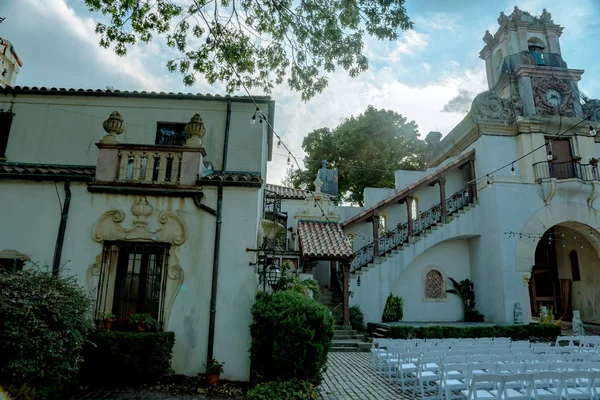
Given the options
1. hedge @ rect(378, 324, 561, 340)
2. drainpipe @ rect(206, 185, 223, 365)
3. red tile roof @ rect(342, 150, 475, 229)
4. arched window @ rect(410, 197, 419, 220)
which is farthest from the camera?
arched window @ rect(410, 197, 419, 220)

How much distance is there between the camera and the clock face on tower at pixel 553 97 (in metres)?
19.9

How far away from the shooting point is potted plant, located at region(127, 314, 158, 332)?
773 centimetres

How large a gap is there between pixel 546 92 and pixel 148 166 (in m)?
20.9

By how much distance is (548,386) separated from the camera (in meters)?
6.72

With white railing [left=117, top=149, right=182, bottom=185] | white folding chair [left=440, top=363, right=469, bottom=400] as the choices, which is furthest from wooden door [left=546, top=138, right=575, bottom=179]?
white railing [left=117, top=149, right=182, bottom=185]

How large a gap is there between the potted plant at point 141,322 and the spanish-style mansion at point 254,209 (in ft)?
1.10

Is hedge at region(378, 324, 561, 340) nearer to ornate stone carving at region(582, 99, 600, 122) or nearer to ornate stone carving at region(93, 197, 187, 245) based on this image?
ornate stone carving at region(93, 197, 187, 245)

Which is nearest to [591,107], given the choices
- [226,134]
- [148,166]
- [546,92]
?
[546,92]

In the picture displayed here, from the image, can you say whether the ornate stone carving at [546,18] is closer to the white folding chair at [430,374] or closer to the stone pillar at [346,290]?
the stone pillar at [346,290]

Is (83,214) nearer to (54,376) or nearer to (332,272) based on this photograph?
(54,376)

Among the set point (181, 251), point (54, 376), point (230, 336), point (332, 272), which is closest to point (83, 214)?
point (181, 251)

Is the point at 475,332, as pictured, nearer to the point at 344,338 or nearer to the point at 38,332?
the point at 344,338

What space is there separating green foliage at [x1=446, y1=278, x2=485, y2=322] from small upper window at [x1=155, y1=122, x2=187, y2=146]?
Answer: 51.4ft

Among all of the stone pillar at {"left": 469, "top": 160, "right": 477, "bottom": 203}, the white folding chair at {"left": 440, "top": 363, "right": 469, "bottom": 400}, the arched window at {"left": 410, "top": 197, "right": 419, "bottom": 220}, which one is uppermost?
the stone pillar at {"left": 469, "top": 160, "right": 477, "bottom": 203}
